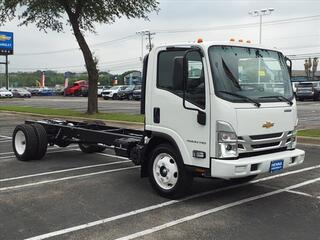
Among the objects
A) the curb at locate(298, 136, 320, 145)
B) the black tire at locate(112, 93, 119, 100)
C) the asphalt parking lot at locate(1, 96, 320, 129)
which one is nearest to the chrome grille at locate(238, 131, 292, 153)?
the curb at locate(298, 136, 320, 145)

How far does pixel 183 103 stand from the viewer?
6.65 meters

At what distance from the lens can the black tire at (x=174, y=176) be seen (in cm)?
667

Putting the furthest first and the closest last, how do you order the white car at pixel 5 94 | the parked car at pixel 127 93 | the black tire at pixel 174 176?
the white car at pixel 5 94 → the parked car at pixel 127 93 → the black tire at pixel 174 176

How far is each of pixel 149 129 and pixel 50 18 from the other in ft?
60.5

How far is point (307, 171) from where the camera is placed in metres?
9.08

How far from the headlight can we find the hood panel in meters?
0.11

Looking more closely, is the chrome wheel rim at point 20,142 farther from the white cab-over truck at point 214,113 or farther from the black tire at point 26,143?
the white cab-over truck at point 214,113

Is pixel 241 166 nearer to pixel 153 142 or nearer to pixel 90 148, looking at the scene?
pixel 153 142

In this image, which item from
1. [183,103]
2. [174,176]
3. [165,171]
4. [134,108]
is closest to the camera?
[183,103]

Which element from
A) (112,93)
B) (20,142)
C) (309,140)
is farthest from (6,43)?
(309,140)

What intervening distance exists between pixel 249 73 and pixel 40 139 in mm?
5170

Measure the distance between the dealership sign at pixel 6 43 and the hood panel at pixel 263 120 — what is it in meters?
61.9

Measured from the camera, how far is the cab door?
21.0 ft

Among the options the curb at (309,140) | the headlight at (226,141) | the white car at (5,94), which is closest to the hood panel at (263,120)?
the headlight at (226,141)
